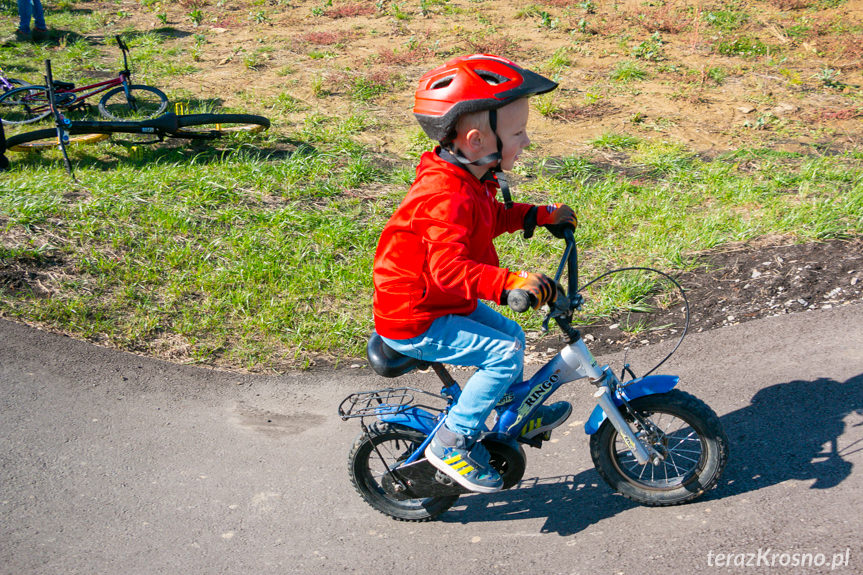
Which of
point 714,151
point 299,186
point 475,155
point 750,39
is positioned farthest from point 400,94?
point 475,155

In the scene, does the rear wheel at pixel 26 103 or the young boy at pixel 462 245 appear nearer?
the young boy at pixel 462 245

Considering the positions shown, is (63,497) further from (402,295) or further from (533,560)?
(533,560)

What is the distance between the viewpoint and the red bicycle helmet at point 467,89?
107 inches

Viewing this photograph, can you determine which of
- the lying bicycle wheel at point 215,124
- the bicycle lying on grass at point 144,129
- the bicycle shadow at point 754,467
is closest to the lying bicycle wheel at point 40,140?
the bicycle lying on grass at point 144,129

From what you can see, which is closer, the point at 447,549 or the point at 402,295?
the point at 402,295

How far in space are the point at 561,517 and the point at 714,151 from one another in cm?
537

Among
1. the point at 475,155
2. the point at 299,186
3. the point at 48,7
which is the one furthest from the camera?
the point at 48,7

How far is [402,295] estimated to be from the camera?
2904 mm

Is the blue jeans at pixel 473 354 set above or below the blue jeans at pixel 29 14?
below

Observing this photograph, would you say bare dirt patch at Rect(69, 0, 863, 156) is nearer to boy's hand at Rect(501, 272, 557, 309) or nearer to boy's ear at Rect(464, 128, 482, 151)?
boy's ear at Rect(464, 128, 482, 151)

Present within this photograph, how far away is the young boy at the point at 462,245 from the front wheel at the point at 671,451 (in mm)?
533

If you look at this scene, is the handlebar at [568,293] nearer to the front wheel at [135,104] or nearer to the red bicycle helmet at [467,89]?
the red bicycle helmet at [467,89]

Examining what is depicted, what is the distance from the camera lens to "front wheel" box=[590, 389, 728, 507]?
3039 mm

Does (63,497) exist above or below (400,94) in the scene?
below
